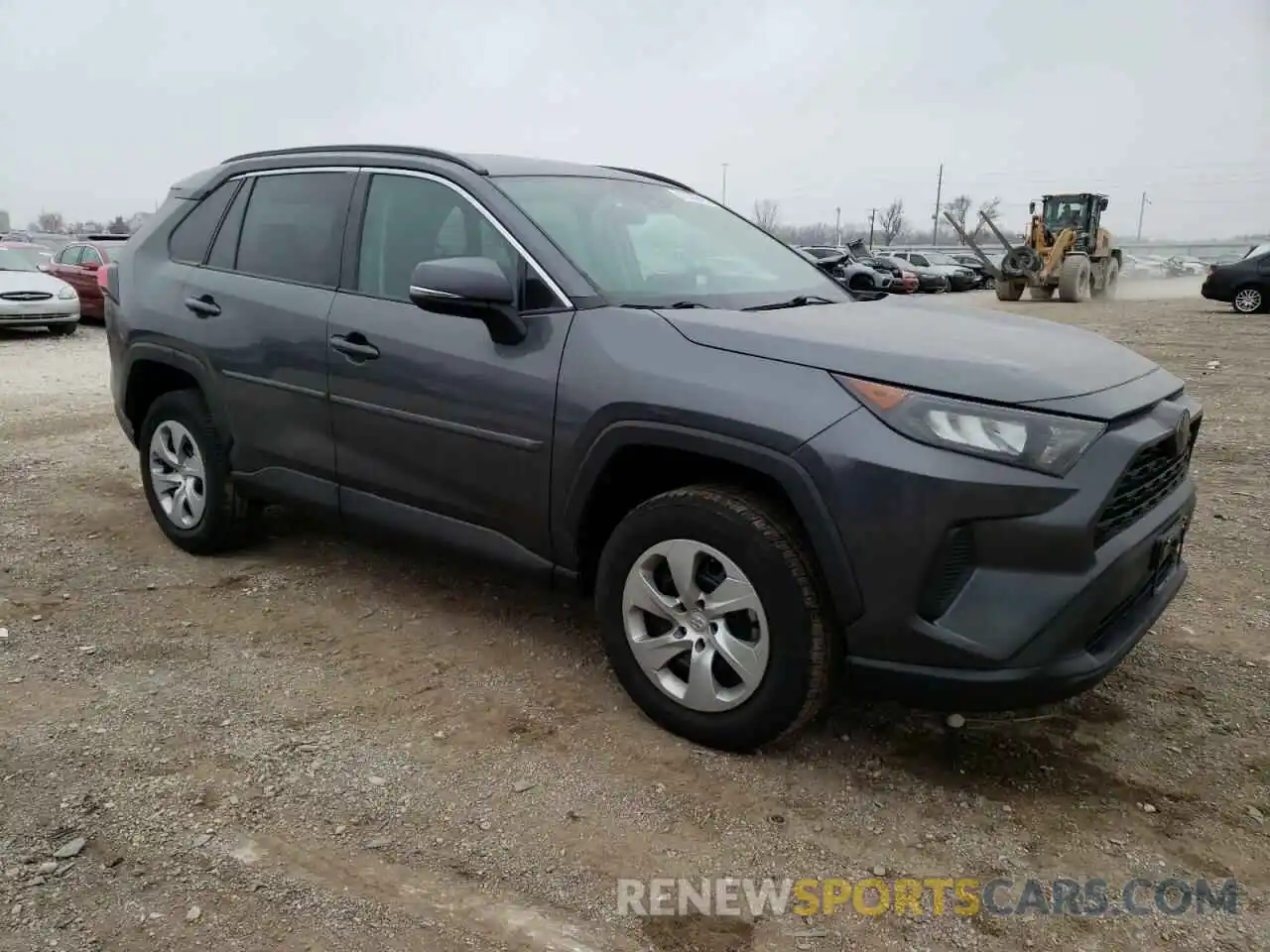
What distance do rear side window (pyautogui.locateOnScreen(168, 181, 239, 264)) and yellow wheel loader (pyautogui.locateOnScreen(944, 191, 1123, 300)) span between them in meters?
21.3

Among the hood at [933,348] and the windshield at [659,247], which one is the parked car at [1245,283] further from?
the hood at [933,348]

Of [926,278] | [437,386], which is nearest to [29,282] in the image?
[437,386]

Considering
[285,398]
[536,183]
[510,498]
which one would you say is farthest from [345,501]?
[536,183]

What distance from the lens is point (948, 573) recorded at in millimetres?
2400

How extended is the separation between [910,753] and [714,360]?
1.33 meters

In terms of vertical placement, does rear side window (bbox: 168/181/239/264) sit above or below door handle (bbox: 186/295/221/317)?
above

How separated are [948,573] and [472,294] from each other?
1595 millimetres

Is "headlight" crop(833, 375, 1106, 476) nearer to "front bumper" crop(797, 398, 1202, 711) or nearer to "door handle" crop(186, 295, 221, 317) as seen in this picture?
"front bumper" crop(797, 398, 1202, 711)

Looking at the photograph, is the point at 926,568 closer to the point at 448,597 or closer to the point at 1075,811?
the point at 1075,811

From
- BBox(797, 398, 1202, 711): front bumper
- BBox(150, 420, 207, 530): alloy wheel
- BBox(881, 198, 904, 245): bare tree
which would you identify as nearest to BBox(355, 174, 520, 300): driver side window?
BBox(150, 420, 207, 530): alloy wheel

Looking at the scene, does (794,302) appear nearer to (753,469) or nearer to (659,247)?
(659,247)

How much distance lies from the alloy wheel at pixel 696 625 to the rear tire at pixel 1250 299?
Result: 20413 mm

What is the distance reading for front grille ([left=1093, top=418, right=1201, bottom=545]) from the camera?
8.00ft

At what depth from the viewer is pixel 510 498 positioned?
3.15 metres
